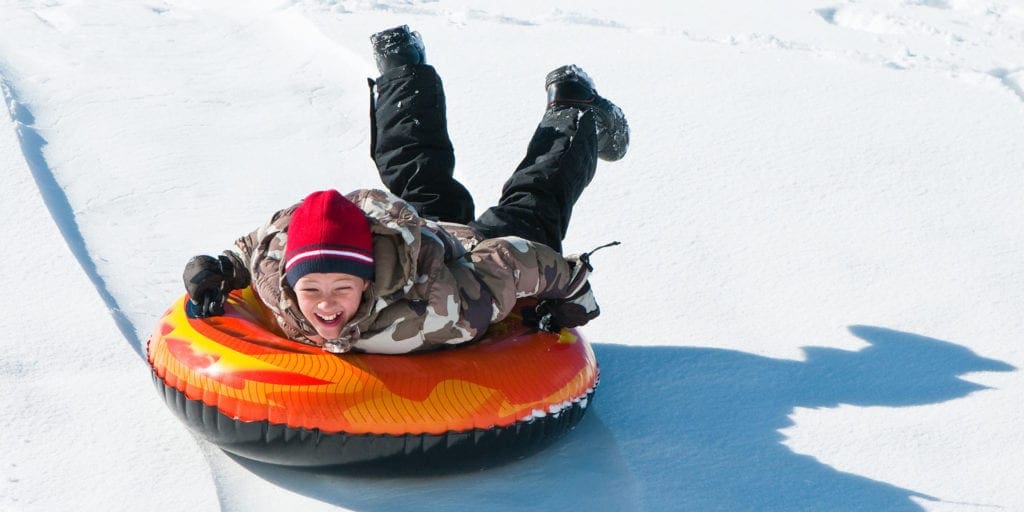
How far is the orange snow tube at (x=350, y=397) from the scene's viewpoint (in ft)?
8.30

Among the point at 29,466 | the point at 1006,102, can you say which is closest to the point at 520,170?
the point at 29,466

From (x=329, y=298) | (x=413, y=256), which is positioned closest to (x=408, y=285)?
(x=413, y=256)

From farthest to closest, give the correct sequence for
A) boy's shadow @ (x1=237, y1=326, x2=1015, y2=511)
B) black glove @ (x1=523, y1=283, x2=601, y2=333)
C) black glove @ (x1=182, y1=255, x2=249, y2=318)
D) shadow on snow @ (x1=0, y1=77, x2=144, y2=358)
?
shadow on snow @ (x1=0, y1=77, x2=144, y2=358) → black glove @ (x1=523, y1=283, x2=601, y2=333) → black glove @ (x1=182, y1=255, x2=249, y2=318) → boy's shadow @ (x1=237, y1=326, x2=1015, y2=511)

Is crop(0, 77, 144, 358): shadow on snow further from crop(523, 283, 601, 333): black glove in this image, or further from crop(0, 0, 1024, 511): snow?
crop(523, 283, 601, 333): black glove

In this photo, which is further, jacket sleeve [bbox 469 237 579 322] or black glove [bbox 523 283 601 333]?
black glove [bbox 523 283 601 333]

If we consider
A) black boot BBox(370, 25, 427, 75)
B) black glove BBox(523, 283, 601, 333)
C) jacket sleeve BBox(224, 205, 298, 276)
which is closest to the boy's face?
jacket sleeve BBox(224, 205, 298, 276)

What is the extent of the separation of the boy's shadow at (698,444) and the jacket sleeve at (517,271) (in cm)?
35

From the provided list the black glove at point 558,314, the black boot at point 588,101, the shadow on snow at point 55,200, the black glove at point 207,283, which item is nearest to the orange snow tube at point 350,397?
the black glove at point 207,283

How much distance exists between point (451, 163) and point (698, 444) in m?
1.19

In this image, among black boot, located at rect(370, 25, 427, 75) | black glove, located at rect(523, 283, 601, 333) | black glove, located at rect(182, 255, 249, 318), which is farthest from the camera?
black boot, located at rect(370, 25, 427, 75)

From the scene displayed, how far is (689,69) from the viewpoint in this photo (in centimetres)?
538

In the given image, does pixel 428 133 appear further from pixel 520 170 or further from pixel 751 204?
pixel 751 204

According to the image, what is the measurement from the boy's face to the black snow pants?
0.78m

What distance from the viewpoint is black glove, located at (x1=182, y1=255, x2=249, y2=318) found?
2799mm
